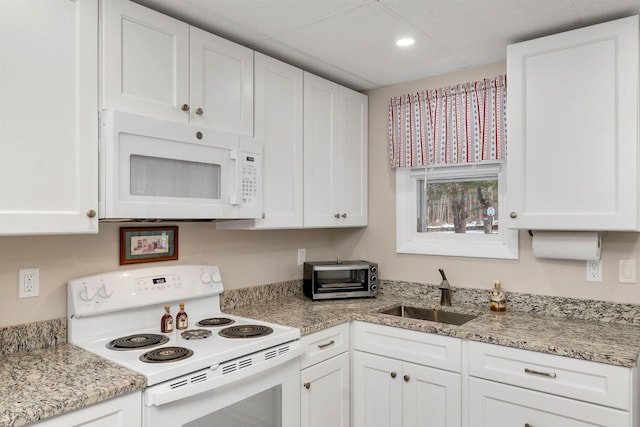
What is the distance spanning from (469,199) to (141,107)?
6.41 ft

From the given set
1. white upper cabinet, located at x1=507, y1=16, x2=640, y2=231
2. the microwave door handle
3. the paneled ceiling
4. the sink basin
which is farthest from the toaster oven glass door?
the paneled ceiling

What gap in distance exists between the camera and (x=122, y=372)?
1.53m

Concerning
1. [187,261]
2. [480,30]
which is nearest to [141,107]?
[187,261]

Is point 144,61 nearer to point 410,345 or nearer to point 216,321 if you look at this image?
point 216,321

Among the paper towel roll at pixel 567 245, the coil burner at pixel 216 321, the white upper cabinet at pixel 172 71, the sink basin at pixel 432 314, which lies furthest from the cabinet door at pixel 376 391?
the white upper cabinet at pixel 172 71

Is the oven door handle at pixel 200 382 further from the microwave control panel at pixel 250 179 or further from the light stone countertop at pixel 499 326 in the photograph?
the microwave control panel at pixel 250 179

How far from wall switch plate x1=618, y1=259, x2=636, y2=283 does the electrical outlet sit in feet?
0.28

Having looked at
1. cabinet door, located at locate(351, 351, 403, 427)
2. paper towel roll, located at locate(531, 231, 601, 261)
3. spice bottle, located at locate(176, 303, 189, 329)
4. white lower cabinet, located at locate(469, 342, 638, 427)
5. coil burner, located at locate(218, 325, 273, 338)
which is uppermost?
paper towel roll, located at locate(531, 231, 601, 261)

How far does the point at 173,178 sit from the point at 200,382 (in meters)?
0.83

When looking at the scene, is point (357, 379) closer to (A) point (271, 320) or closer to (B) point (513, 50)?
(A) point (271, 320)

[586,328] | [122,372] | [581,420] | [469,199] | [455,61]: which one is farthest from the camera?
[469,199]

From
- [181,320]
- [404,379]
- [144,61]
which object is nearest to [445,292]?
[404,379]

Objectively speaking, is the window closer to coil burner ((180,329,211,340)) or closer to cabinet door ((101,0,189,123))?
coil burner ((180,329,211,340))

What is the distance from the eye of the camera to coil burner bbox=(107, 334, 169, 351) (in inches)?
71.4
